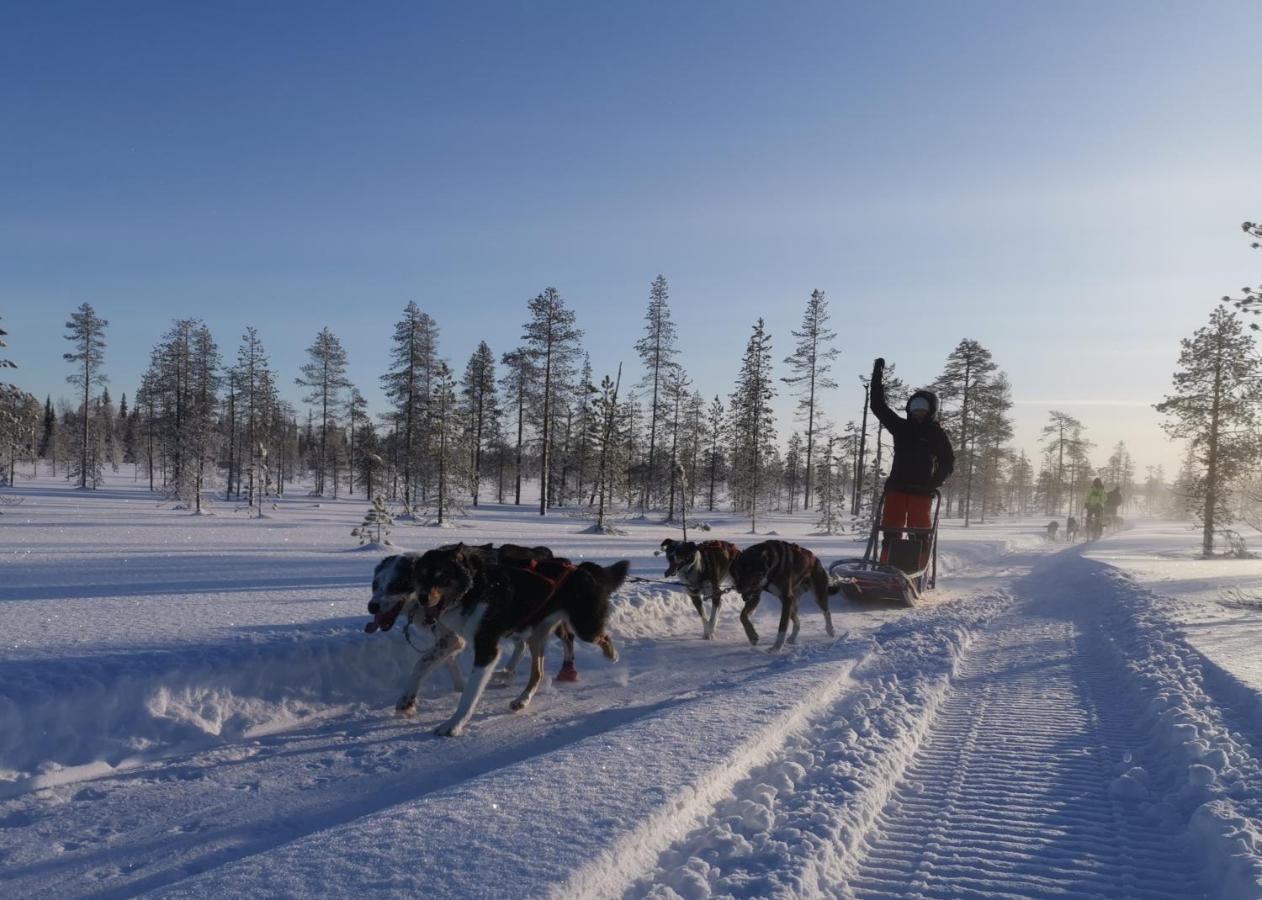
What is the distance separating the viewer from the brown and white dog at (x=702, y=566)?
834 centimetres

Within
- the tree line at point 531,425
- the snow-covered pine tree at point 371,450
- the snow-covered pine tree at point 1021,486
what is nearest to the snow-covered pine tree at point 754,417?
the tree line at point 531,425

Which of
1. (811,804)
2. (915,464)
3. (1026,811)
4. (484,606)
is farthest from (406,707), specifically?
(915,464)

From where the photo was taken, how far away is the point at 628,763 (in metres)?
4.07

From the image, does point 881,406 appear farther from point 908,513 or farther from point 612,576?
point 612,576

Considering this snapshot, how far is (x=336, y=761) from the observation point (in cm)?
470

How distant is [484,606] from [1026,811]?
3.86 metres

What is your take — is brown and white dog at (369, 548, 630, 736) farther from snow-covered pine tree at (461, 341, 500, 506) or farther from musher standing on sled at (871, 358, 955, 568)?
snow-covered pine tree at (461, 341, 500, 506)

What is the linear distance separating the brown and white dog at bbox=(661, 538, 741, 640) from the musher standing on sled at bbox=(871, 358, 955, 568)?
478cm

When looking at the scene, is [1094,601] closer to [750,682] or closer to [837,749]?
[750,682]

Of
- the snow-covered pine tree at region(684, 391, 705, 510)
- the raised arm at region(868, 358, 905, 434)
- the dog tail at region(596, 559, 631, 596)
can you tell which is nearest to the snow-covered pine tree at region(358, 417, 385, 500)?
the snow-covered pine tree at region(684, 391, 705, 510)

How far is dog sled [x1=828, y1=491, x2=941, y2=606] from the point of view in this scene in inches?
436

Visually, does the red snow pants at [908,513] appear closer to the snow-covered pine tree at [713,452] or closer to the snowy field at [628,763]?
the snowy field at [628,763]

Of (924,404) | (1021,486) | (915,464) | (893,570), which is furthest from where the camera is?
(1021,486)

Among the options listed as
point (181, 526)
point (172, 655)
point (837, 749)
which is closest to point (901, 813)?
point (837, 749)
